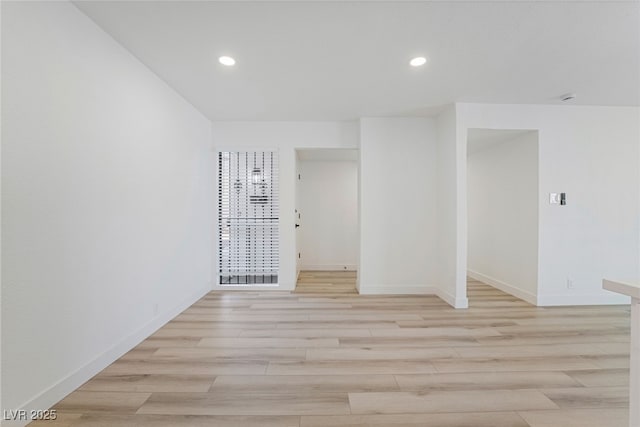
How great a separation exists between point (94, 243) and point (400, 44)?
2.77 metres

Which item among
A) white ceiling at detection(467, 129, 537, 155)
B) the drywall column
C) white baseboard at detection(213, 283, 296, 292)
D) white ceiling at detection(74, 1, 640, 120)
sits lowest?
white baseboard at detection(213, 283, 296, 292)

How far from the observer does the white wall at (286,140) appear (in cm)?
414

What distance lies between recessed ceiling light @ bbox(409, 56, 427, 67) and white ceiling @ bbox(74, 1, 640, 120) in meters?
0.05

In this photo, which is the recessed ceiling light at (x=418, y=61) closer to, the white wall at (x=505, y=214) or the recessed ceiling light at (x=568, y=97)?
the white wall at (x=505, y=214)

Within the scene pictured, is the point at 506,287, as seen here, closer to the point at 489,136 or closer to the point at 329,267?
the point at 489,136

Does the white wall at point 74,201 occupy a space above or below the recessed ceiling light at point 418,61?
below

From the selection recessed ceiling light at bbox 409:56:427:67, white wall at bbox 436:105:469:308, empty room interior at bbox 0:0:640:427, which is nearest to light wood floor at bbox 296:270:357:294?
empty room interior at bbox 0:0:640:427

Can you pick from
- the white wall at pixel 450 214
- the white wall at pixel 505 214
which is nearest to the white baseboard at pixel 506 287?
the white wall at pixel 505 214

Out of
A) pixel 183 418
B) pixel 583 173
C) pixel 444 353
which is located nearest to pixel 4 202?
pixel 183 418

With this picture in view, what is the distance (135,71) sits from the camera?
94.2 inches

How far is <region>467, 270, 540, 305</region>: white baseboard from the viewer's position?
3.57 metres

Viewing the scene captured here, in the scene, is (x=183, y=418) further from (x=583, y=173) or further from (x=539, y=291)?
(x=583, y=173)

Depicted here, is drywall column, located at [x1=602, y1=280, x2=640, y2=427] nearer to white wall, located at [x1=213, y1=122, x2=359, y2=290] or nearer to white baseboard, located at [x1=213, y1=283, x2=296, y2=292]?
white wall, located at [x1=213, y1=122, x2=359, y2=290]

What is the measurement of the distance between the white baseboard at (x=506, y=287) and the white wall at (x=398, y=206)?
1108 millimetres
